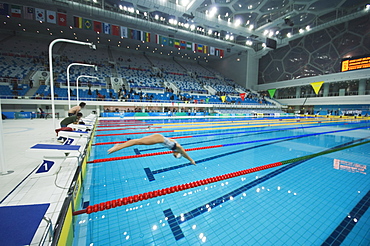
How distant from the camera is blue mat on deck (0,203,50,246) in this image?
0.85 meters

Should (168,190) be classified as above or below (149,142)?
below

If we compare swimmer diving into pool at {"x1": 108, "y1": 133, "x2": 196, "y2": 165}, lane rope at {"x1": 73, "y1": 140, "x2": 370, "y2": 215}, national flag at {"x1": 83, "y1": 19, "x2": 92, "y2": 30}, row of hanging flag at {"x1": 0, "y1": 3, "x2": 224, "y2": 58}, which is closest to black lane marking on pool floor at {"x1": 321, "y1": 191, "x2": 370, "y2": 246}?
lane rope at {"x1": 73, "y1": 140, "x2": 370, "y2": 215}

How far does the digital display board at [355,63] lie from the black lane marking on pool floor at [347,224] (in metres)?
22.2

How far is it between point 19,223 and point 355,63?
25777 mm

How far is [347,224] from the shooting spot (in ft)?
6.11

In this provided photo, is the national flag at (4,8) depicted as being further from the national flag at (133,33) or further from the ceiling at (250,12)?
the national flag at (133,33)

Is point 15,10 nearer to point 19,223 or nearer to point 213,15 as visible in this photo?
point 213,15

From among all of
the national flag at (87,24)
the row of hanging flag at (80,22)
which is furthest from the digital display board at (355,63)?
the national flag at (87,24)

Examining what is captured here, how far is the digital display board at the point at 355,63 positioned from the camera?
1634cm

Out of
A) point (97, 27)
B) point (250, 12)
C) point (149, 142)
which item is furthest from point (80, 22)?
point (149, 142)

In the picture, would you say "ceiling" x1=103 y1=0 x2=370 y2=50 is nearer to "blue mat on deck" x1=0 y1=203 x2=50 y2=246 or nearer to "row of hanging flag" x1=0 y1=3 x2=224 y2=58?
"row of hanging flag" x1=0 y1=3 x2=224 y2=58

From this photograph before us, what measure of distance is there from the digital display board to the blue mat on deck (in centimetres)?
2539

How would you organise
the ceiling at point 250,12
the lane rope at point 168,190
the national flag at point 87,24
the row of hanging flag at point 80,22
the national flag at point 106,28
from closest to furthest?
1. the lane rope at point 168,190
2. the row of hanging flag at point 80,22
3. the ceiling at point 250,12
4. the national flag at point 87,24
5. the national flag at point 106,28

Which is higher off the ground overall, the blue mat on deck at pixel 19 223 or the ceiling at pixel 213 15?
the ceiling at pixel 213 15
